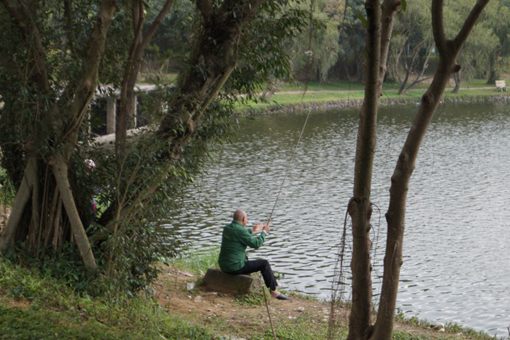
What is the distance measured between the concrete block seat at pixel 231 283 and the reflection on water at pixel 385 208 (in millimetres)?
969

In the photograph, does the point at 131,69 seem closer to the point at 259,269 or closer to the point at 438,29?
the point at 259,269

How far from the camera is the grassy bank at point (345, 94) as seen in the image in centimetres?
4425

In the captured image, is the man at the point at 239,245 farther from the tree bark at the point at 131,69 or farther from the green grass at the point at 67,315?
the green grass at the point at 67,315

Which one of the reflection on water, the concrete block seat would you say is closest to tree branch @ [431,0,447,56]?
the reflection on water

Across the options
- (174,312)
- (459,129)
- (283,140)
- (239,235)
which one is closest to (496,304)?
(239,235)

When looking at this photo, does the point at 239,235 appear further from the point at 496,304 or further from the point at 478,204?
the point at 478,204

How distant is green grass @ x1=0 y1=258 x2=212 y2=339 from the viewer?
6.13 metres

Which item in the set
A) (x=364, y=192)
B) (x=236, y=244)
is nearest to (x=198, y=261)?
(x=236, y=244)

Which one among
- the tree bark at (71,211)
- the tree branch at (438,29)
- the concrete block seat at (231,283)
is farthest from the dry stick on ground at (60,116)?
the tree branch at (438,29)

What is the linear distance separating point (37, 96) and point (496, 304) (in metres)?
7.74

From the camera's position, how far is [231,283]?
10391 mm

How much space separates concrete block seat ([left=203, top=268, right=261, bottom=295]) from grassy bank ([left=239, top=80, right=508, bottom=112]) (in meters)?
30.2

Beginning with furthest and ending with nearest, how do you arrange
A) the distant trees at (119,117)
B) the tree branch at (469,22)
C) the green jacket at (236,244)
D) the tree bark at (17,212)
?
the green jacket at (236,244), the tree bark at (17,212), the distant trees at (119,117), the tree branch at (469,22)

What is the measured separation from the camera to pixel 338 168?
964 inches
